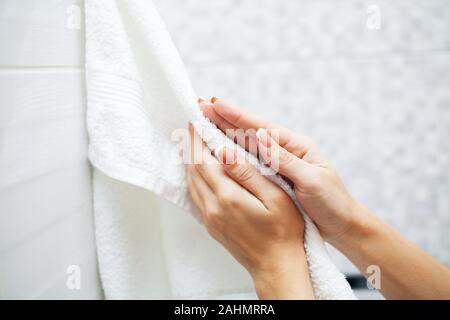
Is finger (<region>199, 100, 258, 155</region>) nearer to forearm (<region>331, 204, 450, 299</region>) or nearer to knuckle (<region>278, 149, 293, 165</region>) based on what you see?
knuckle (<region>278, 149, 293, 165</region>)

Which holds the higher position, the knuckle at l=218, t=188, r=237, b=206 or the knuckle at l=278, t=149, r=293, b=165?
the knuckle at l=278, t=149, r=293, b=165

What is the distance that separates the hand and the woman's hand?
1.1 inches

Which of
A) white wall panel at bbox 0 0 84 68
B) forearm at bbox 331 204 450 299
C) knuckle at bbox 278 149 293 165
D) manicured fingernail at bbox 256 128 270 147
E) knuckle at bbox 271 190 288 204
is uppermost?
white wall panel at bbox 0 0 84 68

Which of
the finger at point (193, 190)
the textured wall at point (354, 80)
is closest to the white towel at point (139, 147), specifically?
the finger at point (193, 190)

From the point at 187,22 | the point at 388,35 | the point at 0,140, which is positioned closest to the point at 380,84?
the point at 388,35

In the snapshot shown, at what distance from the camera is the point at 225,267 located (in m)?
0.52

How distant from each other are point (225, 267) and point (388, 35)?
1.55ft

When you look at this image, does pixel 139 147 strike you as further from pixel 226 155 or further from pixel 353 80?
pixel 353 80

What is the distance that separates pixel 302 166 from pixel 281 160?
3 cm

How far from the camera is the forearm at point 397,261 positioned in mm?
499

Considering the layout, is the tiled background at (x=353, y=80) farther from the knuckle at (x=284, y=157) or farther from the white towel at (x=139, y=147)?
the knuckle at (x=284, y=157)

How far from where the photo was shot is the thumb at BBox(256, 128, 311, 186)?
0.44 metres

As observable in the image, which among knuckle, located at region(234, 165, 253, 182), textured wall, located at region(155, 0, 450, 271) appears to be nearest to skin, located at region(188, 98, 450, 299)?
knuckle, located at region(234, 165, 253, 182)

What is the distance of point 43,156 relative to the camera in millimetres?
415
